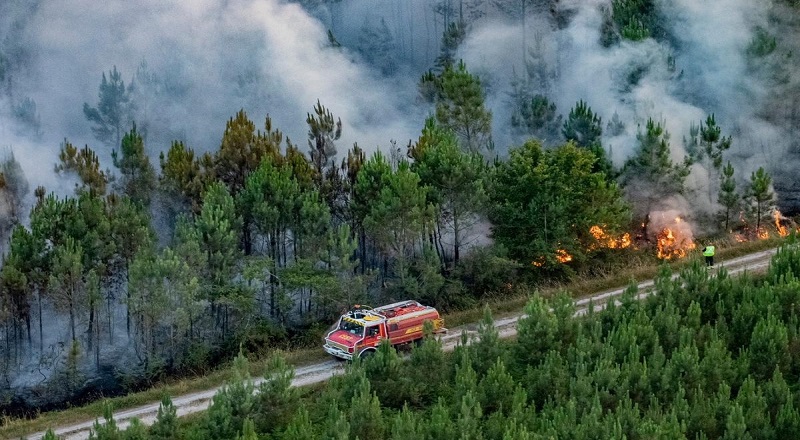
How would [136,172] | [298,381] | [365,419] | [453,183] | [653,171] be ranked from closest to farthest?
[365,419], [298,381], [453,183], [136,172], [653,171]

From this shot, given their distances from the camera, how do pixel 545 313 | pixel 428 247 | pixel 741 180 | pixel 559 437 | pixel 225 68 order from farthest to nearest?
pixel 225 68, pixel 741 180, pixel 428 247, pixel 545 313, pixel 559 437

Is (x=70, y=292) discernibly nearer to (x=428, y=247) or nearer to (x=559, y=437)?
(x=428, y=247)

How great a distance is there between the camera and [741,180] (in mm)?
48531

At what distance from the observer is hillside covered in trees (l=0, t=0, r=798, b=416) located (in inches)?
1358

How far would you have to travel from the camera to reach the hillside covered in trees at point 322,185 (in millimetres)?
34500

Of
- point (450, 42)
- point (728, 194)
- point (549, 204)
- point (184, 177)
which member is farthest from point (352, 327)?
point (450, 42)

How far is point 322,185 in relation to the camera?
130ft

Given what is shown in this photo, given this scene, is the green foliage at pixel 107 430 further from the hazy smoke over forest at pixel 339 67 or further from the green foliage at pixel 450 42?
the green foliage at pixel 450 42

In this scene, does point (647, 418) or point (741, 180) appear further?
point (741, 180)

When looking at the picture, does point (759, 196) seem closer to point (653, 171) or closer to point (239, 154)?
point (653, 171)

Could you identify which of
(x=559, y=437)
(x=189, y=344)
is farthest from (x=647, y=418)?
(x=189, y=344)

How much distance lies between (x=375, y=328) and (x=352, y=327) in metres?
0.92

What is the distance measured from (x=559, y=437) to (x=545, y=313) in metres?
6.90

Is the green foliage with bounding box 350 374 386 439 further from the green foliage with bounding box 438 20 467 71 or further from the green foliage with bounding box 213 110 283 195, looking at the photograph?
the green foliage with bounding box 438 20 467 71
